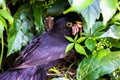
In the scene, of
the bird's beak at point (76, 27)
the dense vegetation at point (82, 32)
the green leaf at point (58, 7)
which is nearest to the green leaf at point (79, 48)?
the dense vegetation at point (82, 32)

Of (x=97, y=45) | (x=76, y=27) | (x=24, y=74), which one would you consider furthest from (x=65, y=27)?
(x=24, y=74)

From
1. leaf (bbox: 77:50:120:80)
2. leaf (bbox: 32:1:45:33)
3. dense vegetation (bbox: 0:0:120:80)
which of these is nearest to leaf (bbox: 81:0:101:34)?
dense vegetation (bbox: 0:0:120:80)

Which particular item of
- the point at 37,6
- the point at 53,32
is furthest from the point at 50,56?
the point at 37,6

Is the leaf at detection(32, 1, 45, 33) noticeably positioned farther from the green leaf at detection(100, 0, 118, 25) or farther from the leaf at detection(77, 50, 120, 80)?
the green leaf at detection(100, 0, 118, 25)

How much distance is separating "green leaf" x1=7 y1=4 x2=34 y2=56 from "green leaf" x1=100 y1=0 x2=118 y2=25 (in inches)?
15.8

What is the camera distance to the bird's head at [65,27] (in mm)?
1101

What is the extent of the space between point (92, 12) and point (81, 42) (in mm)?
154

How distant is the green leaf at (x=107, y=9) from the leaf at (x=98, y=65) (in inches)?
8.0

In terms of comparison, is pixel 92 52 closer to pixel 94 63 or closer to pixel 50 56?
pixel 94 63

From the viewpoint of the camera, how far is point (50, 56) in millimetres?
1002

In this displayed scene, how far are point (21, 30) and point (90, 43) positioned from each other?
29cm

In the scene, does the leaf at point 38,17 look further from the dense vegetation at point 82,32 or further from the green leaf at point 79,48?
the green leaf at point 79,48

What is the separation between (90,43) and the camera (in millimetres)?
984

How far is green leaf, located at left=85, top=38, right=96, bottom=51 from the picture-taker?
97cm
